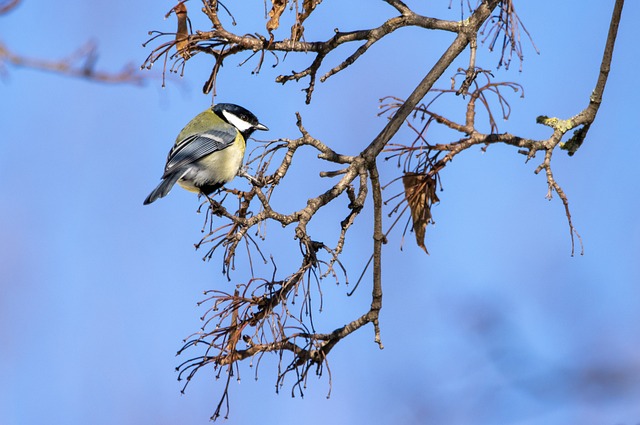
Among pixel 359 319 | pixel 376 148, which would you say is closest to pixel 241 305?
pixel 359 319

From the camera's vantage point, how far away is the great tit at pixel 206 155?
438cm

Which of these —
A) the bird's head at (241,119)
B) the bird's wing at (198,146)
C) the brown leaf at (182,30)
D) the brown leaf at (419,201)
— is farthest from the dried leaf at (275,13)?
the bird's head at (241,119)

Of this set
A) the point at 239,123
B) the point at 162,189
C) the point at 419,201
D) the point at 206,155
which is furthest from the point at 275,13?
the point at 239,123

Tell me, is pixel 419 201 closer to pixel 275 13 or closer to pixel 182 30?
pixel 275 13

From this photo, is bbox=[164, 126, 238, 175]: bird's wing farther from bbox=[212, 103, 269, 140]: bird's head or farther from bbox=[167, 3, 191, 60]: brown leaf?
bbox=[167, 3, 191, 60]: brown leaf

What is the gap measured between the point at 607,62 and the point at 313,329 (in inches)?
60.1

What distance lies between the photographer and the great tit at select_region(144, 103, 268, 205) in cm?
438

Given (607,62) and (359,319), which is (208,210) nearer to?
(359,319)

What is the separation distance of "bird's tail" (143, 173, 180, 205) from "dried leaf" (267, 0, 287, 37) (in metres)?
1.20

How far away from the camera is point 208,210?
3.49 metres

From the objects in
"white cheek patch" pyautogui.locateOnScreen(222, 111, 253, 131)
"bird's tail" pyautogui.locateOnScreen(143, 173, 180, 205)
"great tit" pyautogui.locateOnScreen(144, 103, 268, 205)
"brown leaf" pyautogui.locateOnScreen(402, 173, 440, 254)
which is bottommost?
"brown leaf" pyautogui.locateOnScreen(402, 173, 440, 254)

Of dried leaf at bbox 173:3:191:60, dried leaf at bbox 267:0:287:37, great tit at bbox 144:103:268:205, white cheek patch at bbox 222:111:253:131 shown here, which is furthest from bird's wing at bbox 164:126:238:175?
dried leaf at bbox 267:0:287:37

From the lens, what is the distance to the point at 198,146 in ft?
14.9

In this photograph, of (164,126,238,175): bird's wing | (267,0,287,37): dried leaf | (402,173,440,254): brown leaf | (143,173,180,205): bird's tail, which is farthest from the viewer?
(164,126,238,175): bird's wing
